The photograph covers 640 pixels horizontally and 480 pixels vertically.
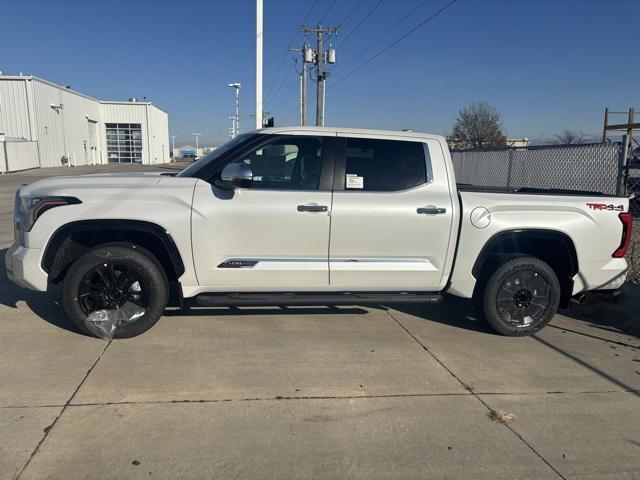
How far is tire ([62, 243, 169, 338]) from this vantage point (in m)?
4.34

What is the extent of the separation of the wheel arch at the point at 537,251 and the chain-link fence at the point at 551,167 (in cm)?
290

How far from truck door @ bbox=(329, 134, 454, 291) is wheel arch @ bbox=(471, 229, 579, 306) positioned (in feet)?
1.51

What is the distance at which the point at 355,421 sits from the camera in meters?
3.34

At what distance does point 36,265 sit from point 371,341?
3010 millimetres

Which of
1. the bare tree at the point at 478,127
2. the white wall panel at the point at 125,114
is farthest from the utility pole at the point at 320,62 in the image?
the white wall panel at the point at 125,114

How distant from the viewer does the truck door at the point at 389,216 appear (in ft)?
14.9

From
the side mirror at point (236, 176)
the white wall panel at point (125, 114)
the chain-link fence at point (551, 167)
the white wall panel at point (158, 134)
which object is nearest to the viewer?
the side mirror at point (236, 176)

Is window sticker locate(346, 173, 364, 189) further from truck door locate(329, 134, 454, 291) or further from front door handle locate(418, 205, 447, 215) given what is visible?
front door handle locate(418, 205, 447, 215)

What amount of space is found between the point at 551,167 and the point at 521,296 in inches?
248

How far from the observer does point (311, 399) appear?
3.60 metres

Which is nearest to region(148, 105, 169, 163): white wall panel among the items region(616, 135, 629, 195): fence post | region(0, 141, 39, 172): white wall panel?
region(0, 141, 39, 172): white wall panel

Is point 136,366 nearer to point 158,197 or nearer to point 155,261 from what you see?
point 155,261

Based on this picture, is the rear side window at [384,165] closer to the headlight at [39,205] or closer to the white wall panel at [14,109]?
the headlight at [39,205]

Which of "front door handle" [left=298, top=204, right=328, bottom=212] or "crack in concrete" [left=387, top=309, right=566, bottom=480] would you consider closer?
"crack in concrete" [left=387, top=309, right=566, bottom=480]
